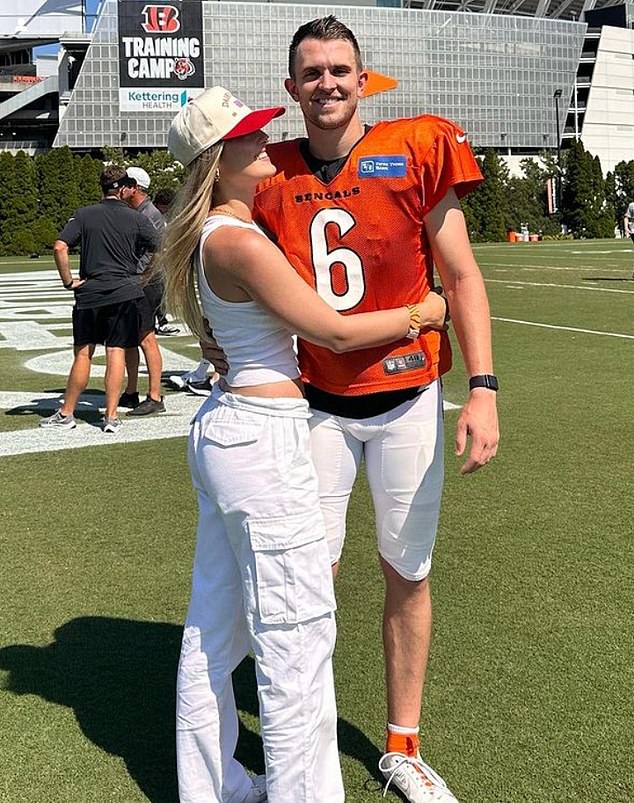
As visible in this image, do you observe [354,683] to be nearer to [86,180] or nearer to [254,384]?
[254,384]

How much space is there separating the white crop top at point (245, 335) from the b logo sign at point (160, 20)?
8319 centimetres

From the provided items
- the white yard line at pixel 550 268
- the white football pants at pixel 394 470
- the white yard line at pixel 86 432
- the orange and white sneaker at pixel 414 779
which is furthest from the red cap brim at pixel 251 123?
the white yard line at pixel 550 268

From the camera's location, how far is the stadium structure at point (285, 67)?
8112 cm

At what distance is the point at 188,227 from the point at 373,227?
57cm

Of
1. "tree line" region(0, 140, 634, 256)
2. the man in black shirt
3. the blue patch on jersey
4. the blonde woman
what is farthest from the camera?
"tree line" region(0, 140, 634, 256)

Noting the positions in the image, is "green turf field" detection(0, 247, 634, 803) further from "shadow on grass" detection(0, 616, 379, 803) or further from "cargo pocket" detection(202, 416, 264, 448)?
"cargo pocket" detection(202, 416, 264, 448)

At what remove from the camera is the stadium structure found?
266ft

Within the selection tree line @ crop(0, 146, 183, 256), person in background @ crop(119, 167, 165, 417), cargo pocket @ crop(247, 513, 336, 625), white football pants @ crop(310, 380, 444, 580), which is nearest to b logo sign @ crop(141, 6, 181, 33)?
tree line @ crop(0, 146, 183, 256)

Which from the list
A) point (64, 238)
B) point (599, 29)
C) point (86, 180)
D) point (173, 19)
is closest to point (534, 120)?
point (599, 29)

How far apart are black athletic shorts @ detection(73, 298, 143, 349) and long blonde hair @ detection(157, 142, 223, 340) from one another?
563 centimetres

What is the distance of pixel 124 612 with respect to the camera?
13.8 feet

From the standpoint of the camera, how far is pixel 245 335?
2.54m

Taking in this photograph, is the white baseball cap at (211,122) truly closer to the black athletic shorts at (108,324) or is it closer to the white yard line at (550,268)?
the black athletic shorts at (108,324)

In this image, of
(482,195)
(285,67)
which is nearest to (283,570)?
(482,195)
